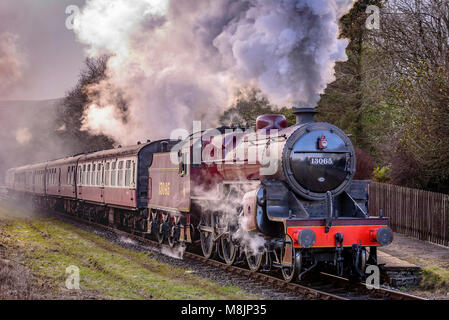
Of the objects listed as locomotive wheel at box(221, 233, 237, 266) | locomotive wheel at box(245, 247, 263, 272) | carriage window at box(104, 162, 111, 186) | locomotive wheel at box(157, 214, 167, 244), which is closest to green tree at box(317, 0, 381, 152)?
carriage window at box(104, 162, 111, 186)

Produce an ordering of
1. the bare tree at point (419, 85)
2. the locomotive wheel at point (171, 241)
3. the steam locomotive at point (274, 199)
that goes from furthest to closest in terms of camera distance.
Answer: the locomotive wheel at point (171, 241) → the bare tree at point (419, 85) → the steam locomotive at point (274, 199)

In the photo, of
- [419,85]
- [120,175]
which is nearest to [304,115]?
[419,85]

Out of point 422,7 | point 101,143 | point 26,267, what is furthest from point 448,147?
point 101,143

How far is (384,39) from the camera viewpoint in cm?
1770

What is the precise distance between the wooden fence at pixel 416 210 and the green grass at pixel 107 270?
25.9ft

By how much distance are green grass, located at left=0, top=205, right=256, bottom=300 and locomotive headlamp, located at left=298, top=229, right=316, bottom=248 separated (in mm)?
1179

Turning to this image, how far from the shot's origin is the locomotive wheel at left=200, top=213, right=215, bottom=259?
12039 millimetres

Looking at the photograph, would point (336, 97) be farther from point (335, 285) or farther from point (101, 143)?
point (101, 143)

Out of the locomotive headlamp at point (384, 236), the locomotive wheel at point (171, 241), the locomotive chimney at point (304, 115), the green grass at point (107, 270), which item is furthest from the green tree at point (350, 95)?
the locomotive headlamp at point (384, 236)

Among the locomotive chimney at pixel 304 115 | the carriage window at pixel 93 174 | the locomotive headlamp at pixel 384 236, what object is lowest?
the locomotive headlamp at pixel 384 236

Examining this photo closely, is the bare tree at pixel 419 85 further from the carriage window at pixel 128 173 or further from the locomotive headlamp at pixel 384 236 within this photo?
the carriage window at pixel 128 173

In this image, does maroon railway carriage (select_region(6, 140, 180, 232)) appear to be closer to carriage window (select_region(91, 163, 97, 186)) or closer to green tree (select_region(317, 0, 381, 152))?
carriage window (select_region(91, 163, 97, 186))

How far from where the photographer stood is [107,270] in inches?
411

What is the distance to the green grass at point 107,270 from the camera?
8453 mm
